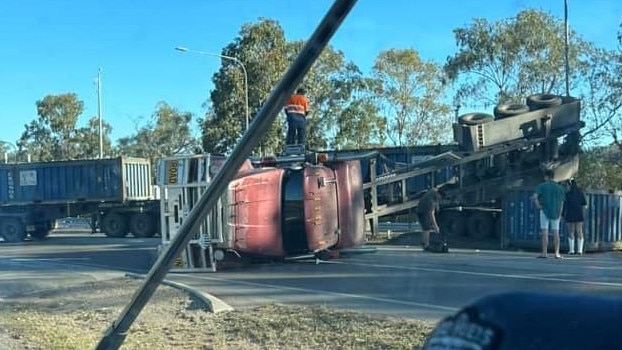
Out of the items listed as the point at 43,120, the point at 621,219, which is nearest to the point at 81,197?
the point at 621,219

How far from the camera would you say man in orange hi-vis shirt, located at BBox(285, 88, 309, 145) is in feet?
53.2

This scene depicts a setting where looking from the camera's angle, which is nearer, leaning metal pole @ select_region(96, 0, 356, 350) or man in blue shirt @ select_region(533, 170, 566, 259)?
leaning metal pole @ select_region(96, 0, 356, 350)

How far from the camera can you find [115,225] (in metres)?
29.8

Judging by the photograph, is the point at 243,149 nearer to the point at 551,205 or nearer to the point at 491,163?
the point at 551,205

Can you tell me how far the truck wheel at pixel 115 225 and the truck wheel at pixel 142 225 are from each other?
0.38 m

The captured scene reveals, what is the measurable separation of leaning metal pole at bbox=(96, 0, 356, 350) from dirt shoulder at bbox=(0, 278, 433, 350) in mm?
3075

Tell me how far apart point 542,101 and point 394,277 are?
30.9ft

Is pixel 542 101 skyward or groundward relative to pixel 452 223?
skyward

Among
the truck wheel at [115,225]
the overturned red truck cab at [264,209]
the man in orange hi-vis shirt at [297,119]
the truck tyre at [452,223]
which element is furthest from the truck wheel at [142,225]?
the overturned red truck cab at [264,209]

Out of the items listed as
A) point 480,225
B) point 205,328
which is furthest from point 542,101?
point 205,328

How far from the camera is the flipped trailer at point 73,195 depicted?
29.9 m

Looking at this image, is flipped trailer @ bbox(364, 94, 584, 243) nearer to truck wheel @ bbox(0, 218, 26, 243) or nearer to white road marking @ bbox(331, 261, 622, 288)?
white road marking @ bbox(331, 261, 622, 288)

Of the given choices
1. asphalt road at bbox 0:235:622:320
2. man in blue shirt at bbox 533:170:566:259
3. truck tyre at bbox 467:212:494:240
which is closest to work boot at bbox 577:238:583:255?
asphalt road at bbox 0:235:622:320

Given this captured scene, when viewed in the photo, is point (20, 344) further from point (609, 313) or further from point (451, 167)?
point (451, 167)
